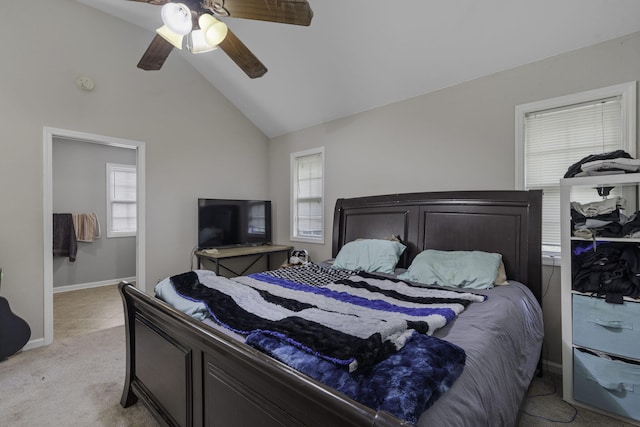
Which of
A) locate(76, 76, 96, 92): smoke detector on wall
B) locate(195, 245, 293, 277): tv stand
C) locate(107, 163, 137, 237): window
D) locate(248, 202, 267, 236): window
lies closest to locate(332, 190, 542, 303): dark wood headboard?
locate(195, 245, 293, 277): tv stand

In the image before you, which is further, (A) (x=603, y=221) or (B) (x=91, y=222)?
(B) (x=91, y=222)

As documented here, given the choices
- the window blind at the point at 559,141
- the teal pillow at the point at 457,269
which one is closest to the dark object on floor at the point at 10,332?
the teal pillow at the point at 457,269

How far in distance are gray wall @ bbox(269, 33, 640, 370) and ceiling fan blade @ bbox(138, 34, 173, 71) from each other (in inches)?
85.5

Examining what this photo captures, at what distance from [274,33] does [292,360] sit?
3.11 m

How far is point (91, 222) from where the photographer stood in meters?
5.01

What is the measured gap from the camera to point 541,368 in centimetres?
235

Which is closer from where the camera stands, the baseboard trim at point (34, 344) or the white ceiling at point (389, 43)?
the white ceiling at point (389, 43)

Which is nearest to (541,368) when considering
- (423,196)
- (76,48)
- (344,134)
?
(423,196)

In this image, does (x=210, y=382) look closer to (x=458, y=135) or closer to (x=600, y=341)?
(x=600, y=341)

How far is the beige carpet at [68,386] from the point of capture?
1.85m

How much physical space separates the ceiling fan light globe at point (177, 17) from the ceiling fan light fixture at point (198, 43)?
0.19 metres

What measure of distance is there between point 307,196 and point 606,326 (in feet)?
10.9

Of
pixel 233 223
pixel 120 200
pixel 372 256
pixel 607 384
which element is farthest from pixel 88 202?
pixel 607 384

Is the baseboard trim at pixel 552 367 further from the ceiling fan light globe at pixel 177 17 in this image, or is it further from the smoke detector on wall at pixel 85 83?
the smoke detector on wall at pixel 85 83
